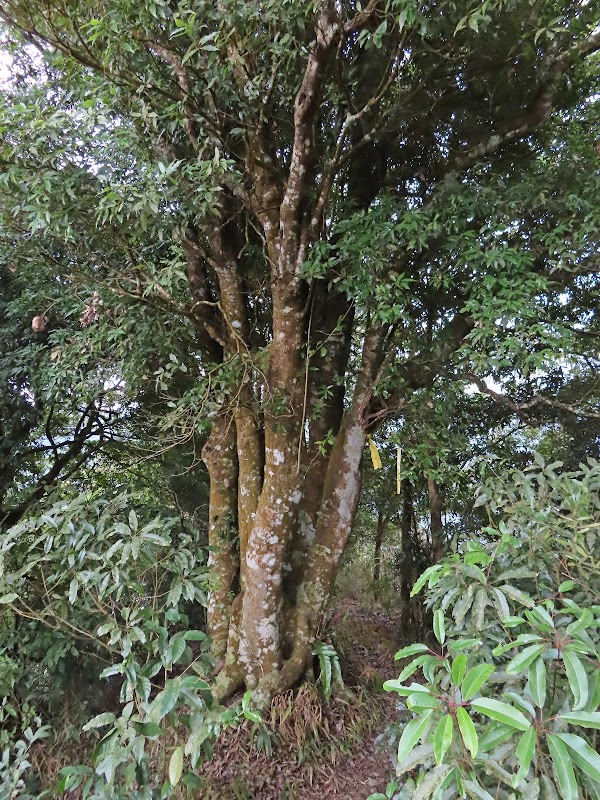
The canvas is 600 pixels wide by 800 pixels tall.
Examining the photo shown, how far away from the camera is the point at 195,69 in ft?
8.51

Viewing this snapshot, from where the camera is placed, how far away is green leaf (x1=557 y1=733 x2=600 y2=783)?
89cm

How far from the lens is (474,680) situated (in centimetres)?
102

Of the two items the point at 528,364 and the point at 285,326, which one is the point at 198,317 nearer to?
the point at 285,326

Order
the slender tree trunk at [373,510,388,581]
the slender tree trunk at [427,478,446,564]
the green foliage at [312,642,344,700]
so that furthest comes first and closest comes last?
the slender tree trunk at [373,510,388,581] < the slender tree trunk at [427,478,446,564] < the green foliage at [312,642,344,700]

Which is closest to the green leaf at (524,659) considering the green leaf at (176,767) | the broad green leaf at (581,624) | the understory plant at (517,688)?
the understory plant at (517,688)

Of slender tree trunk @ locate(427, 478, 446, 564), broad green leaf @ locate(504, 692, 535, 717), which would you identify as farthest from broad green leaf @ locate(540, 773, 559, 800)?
slender tree trunk @ locate(427, 478, 446, 564)

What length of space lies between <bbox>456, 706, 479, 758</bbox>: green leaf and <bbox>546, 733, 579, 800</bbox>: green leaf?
0.50 ft

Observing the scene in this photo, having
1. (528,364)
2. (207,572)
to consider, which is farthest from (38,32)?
(528,364)

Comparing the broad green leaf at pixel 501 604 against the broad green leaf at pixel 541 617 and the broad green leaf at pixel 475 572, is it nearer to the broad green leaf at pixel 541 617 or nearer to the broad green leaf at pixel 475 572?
the broad green leaf at pixel 475 572

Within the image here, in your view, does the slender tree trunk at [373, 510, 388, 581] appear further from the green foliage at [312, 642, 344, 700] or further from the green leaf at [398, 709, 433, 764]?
the green leaf at [398, 709, 433, 764]

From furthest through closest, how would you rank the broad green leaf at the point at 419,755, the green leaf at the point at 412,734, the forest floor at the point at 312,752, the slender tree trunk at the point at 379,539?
the slender tree trunk at the point at 379,539, the forest floor at the point at 312,752, the broad green leaf at the point at 419,755, the green leaf at the point at 412,734

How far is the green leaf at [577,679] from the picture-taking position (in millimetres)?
979

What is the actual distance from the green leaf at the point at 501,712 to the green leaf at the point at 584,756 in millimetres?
85

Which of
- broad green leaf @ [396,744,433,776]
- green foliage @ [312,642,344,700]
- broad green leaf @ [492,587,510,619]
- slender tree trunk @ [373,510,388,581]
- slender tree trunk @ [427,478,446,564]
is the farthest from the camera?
slender tree trunk @ [373,510,388,581]
